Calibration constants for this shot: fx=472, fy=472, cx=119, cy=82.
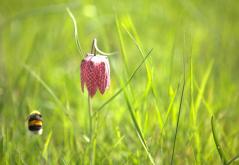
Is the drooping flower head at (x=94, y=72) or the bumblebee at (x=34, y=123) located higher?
the drooping flower head at (x=94, y=72)

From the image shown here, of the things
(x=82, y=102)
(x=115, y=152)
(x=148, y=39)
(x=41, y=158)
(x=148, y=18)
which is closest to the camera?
(x=41, y=158)

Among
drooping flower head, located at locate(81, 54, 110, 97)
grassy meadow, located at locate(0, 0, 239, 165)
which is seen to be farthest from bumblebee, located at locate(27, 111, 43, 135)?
drooping flower head, located at locate(81, 54, 110, 97)

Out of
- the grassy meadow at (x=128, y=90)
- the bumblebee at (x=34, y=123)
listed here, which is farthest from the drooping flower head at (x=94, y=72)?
the bumblebee at (x=34, y=123)

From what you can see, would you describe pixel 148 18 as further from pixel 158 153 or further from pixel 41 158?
pixel 41 158

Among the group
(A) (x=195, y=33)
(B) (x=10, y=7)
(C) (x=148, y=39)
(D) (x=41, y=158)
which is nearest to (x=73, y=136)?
(D) (x=41, y=158)

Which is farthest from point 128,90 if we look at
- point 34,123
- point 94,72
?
point 34,123

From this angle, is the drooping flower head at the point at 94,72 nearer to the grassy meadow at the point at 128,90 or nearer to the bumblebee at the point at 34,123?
the grassy meadow at the point at 128,90
